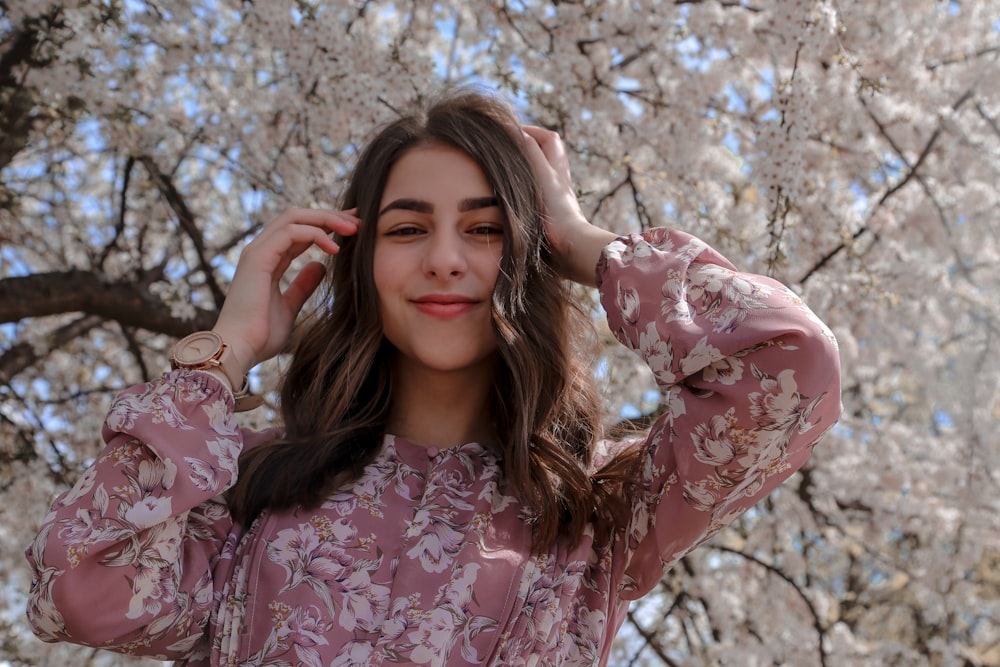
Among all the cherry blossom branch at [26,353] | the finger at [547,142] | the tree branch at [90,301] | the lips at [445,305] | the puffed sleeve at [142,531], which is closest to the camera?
the puffed sleeve at [142,531]

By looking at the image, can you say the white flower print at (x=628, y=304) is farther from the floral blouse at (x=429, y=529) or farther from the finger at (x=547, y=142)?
the finger at (x=547, y=142)

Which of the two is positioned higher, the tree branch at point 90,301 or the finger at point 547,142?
the finger at point 547,142

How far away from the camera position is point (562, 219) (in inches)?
67.9

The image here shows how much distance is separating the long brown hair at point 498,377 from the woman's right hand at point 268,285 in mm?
51

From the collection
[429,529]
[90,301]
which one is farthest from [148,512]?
[90,301]

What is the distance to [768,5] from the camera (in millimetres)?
2885

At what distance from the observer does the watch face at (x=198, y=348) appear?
1545mm

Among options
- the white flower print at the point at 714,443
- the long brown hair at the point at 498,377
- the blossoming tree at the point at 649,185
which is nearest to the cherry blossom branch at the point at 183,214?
the blossoming tree at the point at 649,185

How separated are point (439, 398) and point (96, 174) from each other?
3.06 meters

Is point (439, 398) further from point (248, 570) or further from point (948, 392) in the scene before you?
point (948, 392)

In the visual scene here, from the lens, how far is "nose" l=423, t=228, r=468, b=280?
62.2 inches

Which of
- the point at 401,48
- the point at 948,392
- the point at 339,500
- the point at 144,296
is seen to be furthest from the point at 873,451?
the point at 339,500

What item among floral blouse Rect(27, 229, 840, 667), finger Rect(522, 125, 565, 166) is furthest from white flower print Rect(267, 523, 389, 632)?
finger Rect(522, 125, 565, 166)

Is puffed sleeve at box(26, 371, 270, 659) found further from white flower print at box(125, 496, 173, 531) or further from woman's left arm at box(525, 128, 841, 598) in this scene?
woman's left arm at box(525, 128, 841, 598)
